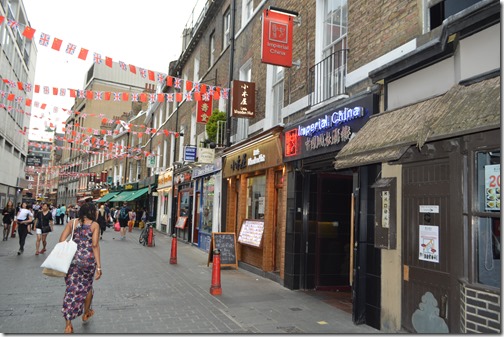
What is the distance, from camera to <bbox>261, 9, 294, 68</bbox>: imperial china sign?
9086mm

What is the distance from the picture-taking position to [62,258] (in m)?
5.27

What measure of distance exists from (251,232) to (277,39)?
5279mm

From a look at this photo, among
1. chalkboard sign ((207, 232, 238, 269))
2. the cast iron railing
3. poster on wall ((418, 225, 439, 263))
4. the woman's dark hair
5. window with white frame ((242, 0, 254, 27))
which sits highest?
window with white frame ((242, 0, 254, 27))

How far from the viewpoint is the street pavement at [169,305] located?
229 inches

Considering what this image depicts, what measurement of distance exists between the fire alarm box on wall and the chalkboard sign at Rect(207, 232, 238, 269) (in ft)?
19.5

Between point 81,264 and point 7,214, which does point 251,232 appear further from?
point 7,214

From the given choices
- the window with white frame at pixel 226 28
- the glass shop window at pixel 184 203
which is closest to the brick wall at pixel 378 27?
the window with white frame at pixel 226 28

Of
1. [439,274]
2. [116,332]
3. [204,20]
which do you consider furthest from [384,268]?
[204,20]

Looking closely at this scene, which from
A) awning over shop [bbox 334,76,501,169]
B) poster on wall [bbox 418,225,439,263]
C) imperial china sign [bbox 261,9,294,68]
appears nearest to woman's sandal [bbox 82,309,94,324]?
awning over shop [bbox 334,76,501,169]

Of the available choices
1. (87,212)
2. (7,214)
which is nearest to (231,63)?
(87,212)

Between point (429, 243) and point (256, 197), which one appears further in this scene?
point (256, 197)

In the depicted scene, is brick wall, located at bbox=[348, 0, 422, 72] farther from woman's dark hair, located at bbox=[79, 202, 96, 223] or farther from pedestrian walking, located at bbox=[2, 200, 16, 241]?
pedestrian walking, located at bbox=[2, 200, 16, 241]

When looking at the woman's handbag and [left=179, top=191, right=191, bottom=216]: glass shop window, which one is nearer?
the woman's handbag

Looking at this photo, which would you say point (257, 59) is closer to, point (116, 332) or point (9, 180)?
point (116, 332)
